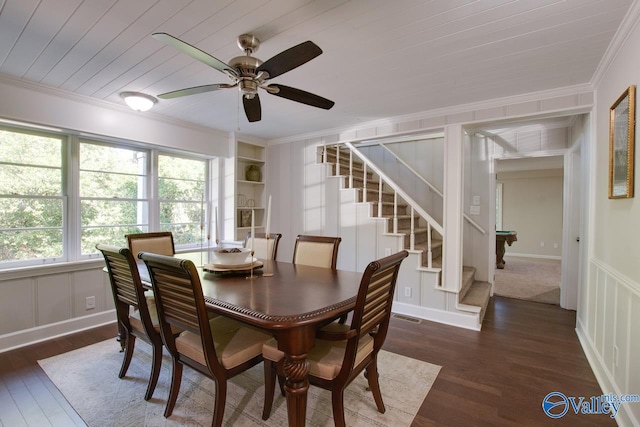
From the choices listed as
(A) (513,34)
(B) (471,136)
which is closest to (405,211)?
(B) (471,136)

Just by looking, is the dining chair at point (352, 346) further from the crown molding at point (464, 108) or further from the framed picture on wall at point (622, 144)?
the crown molding at point (464, 108)

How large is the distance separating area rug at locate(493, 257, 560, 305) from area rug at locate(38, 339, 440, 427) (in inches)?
113

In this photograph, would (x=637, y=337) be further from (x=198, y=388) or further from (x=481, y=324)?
(x=198, y=388)

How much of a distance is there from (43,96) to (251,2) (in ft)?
7.84

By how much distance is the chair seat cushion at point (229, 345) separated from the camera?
5.12 ft

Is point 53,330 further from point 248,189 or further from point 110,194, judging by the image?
point 248,189

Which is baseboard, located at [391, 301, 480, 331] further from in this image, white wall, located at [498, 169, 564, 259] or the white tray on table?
white wall, located at [498, 169, 564, 259]

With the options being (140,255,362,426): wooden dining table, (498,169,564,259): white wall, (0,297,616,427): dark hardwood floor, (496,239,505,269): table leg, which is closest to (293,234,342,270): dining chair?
(140,255,362,426): wooden dining table

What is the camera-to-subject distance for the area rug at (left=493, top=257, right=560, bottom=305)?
4.30 m

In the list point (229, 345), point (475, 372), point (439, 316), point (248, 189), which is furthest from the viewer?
point (248, 189)

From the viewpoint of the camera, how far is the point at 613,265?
198 cm

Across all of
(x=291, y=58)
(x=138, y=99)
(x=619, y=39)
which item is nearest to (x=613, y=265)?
(x=619, y=39)

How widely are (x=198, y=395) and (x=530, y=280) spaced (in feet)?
18.2

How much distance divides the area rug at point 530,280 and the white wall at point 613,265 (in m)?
1.68
